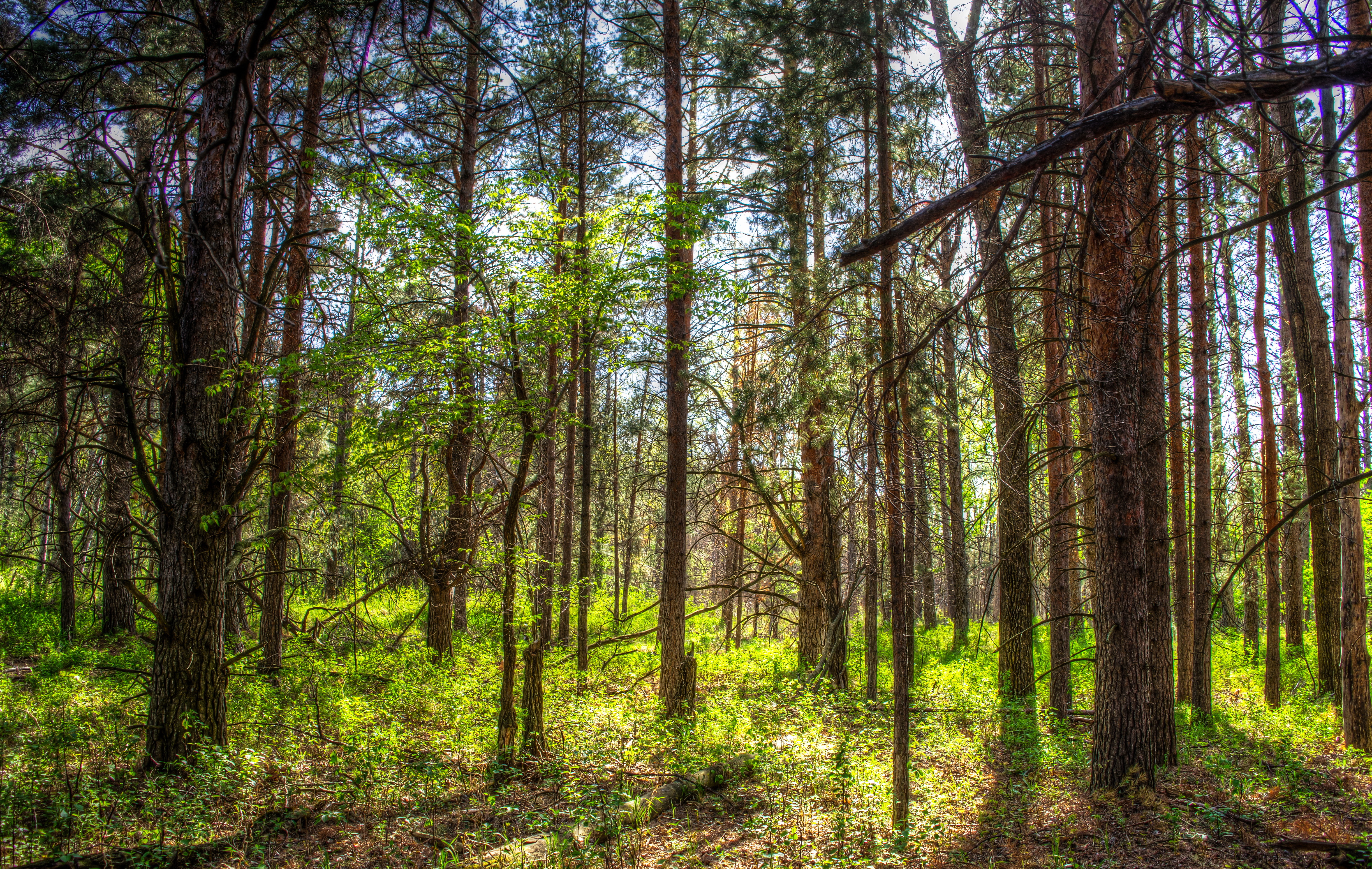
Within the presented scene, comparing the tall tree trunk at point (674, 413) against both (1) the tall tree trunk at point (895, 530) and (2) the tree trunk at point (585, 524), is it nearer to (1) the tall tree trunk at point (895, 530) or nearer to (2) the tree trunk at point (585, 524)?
(2) the tree trunk at point (585, 524)

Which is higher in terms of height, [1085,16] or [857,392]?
[1085,16]

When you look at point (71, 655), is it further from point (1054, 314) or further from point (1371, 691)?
point (1371, 691)

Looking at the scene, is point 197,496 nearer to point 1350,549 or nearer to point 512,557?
point 512,557

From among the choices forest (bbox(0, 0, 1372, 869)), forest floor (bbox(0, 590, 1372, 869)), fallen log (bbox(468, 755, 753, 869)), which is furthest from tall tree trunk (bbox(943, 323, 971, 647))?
fallen log (bbox(468, 755, 753, 869))

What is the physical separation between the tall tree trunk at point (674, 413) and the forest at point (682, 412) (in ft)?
0.28

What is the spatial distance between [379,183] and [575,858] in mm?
7030

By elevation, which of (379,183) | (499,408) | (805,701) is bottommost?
(805,701)

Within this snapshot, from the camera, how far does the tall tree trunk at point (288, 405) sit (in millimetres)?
7008

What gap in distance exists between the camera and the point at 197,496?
5.70 metres

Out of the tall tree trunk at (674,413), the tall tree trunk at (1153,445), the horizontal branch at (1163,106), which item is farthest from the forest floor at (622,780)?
the horizontal branch at (1163,106)

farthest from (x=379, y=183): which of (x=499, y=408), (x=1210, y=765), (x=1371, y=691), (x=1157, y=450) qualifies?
(x=1371, y=691)

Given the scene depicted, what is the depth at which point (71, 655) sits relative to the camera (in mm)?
10102

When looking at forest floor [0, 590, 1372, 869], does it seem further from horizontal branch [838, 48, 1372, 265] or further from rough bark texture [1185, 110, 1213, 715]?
horizontal branch [838, 48, 1372, 265]

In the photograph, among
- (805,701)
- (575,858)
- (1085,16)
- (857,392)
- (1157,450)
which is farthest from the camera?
(805,701)
